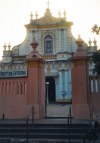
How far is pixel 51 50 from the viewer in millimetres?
32125

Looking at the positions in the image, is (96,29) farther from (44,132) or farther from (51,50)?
(51,50)

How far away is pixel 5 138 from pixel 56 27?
81.4ft

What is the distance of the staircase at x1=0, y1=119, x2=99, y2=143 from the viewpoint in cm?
867

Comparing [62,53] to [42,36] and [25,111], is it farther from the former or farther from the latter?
[25,111]

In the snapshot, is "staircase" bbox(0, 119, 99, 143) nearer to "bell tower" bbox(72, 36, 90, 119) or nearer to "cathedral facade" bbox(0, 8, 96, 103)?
"bell tower" bbox(72, 36, 90, 119)

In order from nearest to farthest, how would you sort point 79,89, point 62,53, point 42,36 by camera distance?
point 79,89 → point 62,53 → point 42,36

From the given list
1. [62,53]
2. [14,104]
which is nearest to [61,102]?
[62,53]

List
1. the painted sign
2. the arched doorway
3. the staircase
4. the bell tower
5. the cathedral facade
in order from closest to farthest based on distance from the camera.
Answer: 1. the staircase
2. the bell tower
3. the painted sign
4. the cathedral facade
5. the arched doorway

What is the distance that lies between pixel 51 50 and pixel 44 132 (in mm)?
23288

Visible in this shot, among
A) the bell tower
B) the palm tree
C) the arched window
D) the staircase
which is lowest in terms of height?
the staircase

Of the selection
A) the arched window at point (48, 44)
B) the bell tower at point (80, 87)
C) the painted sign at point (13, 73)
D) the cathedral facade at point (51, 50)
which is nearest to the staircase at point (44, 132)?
the bell tower at point (80, 87)

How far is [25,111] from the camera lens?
12.1 m

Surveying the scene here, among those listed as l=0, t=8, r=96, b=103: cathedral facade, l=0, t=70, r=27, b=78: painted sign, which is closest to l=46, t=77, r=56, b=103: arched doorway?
l=0, t=8, r=96, b=103: cathedral facade

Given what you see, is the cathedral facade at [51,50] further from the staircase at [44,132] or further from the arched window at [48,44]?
the staircase at [44,132]
